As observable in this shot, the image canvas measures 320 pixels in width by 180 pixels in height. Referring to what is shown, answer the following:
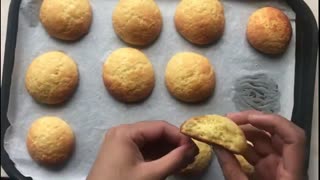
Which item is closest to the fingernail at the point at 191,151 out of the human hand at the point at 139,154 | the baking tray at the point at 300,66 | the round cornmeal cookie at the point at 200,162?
the human hand at the point at 139,154

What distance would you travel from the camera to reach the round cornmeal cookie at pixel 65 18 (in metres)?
0.97

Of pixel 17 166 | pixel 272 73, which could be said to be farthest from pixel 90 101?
pixel 272 73

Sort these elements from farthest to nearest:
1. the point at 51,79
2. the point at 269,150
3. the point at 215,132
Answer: the point at 51,79 → the point at 269,150 → the point at 215,132

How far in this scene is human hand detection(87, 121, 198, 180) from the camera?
28.6 inches

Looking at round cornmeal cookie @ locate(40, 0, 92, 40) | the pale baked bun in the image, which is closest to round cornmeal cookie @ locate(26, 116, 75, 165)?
round cornmeal cookie @ locate(40, 0, 92, 40)

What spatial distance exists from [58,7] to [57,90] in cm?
15

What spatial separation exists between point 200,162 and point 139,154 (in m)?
0.19

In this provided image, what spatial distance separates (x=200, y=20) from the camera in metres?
0.96

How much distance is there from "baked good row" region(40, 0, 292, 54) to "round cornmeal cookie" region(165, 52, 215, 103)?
0.16 ft

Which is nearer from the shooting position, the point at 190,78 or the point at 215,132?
the point at 215,132

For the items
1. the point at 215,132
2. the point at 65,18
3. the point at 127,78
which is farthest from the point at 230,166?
the point at 65,18

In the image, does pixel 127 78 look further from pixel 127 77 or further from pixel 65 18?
pixel 65 18

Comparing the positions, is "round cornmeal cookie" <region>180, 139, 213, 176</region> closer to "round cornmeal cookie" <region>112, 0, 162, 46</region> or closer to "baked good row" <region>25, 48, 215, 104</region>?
"baked good row" <region>25, 48, 215, 104</region>

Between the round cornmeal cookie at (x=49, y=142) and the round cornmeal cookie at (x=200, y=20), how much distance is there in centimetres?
28
